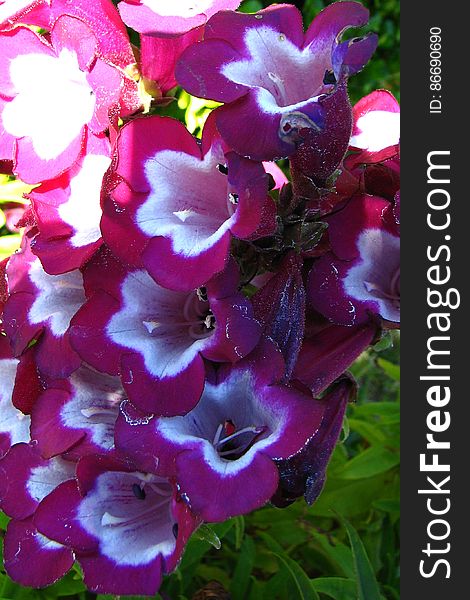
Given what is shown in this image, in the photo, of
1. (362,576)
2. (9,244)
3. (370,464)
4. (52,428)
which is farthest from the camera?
(370,464)

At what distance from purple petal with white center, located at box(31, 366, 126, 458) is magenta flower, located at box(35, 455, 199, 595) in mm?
28

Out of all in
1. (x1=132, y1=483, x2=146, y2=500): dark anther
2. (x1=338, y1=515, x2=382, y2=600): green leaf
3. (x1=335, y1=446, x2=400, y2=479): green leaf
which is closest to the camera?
(x1=132, y1=483, x2=146, y2=500): dark anther

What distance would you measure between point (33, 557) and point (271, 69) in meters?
0.44

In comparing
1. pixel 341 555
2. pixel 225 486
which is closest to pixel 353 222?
pixel 225 486

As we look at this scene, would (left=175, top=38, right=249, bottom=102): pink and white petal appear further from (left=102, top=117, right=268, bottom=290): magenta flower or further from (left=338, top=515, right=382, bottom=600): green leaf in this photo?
(left=338, top=515, right=382, bottom=600): green leaf

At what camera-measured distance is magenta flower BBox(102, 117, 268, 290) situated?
540mm

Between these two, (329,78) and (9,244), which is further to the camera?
(9,244)

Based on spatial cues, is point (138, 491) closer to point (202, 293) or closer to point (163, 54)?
point (202, 293)

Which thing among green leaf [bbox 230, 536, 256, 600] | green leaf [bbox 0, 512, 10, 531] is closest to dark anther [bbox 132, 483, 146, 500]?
green leaf [bbox 0, 512, 10, 531]

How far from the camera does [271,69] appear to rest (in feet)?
1.95

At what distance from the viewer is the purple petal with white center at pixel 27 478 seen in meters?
0.66

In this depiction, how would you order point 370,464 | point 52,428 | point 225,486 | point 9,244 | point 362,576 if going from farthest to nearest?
point 370,464 < point 9,244 < point 362,576 < point 52,428 < point 225,486

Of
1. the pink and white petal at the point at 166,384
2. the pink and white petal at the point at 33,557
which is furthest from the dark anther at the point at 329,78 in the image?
the pink and white petal at the point at 33,557

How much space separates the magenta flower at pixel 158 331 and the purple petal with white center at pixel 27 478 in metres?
0.14
